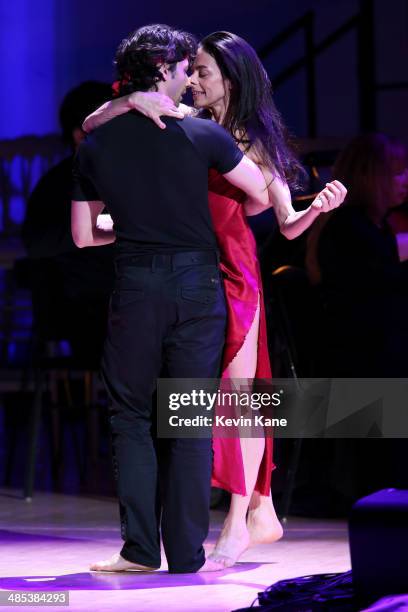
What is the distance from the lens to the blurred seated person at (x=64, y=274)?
4.92 meters

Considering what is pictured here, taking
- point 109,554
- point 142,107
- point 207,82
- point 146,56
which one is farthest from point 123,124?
point 109,554

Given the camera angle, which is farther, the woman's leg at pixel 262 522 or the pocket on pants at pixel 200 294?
the woman's leg at pixel 262 522

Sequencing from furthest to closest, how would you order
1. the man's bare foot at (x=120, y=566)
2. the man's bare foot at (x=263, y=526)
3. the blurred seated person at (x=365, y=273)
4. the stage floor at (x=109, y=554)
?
the blurred seated person at (x=365, y=273) < the man's bare foot at (x=263, y=526) < the man's bare foot at (x=120, y=566) < the stage floor at (x=109, y=554)

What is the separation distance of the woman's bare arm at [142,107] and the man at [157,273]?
0.08 ft

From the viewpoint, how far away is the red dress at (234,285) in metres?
3.67

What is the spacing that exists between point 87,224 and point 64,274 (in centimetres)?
145

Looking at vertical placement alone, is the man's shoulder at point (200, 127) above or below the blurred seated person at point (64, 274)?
above

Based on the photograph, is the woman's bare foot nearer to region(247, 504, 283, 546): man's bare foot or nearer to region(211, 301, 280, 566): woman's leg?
region(211, 301, 280, 566): woman's leg

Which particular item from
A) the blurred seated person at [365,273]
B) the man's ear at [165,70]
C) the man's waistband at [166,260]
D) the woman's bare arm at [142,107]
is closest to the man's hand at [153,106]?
the woman's bare arm at [142,107]

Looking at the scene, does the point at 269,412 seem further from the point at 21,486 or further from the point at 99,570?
the point at 21,486

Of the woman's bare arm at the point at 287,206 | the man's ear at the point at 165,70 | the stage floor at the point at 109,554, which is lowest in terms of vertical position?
the stage floor at the point at 109,554

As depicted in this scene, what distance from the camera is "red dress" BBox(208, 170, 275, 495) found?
3.67 meters

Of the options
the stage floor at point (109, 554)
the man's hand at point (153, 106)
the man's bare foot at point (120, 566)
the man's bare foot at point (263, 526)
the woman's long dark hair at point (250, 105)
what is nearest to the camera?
the stage floor at point (109, 554)

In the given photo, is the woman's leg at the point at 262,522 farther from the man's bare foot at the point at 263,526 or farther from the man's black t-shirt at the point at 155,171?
the man's black t-shirt at the point at 155,171
